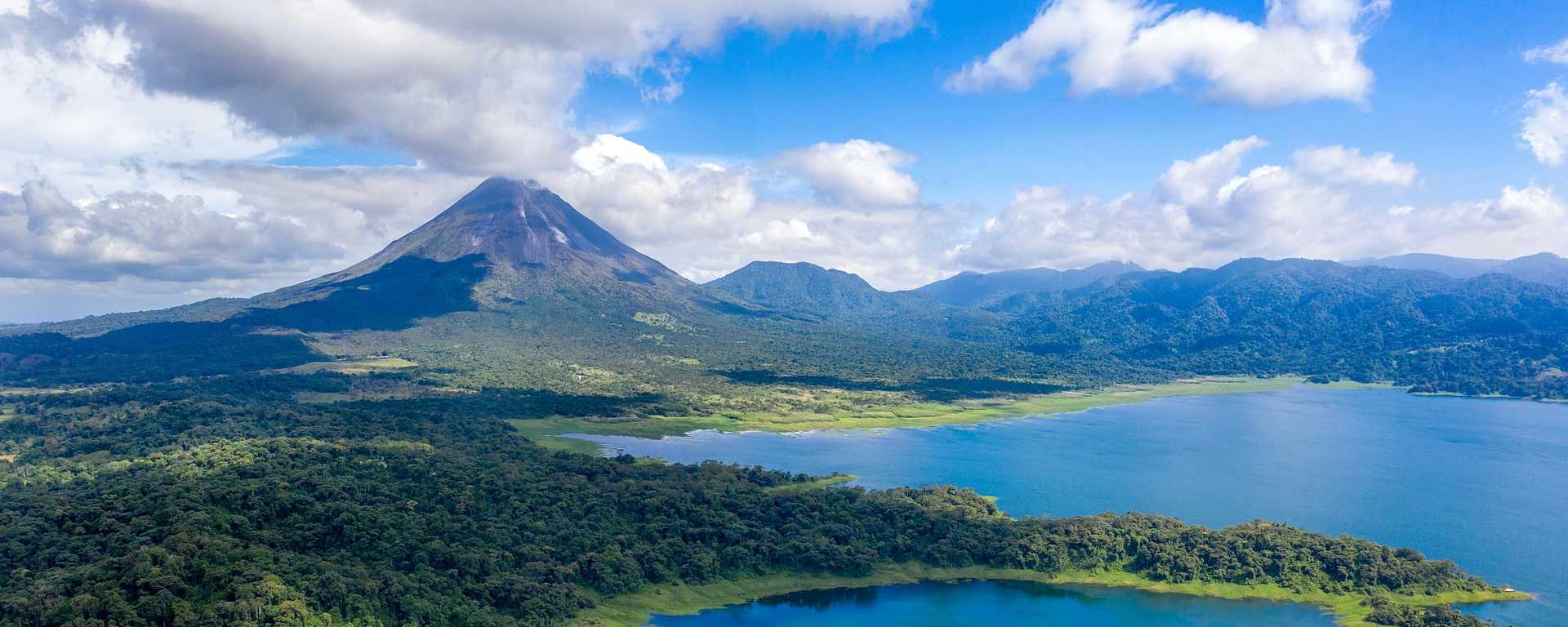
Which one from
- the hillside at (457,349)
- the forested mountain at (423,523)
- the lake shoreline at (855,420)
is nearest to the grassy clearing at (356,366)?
the hillside at (457,349)

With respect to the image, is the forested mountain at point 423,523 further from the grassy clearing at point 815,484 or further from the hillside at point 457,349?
the hillside at point 457,349

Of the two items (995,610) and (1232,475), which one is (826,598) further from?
(1232,475)

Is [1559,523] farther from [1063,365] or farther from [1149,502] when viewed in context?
[1063,365]

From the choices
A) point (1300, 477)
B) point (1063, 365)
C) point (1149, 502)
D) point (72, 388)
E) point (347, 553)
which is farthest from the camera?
point (1063, 365)

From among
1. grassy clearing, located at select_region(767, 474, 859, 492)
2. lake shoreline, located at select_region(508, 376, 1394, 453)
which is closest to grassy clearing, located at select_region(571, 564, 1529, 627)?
grassy clearing, located at select_region(767, 474, 859, 492)

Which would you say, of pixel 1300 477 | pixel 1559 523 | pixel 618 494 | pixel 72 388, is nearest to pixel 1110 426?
pixel 1300 477

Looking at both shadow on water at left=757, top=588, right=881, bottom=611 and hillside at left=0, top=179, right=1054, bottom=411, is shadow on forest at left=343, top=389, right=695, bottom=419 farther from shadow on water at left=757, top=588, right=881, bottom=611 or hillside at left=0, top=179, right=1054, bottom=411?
shadow on water at left=757, top=588, right=881, bottom=611

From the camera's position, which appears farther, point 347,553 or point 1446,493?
point 1446,493

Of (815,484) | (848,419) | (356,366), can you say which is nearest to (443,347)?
(356,366)
